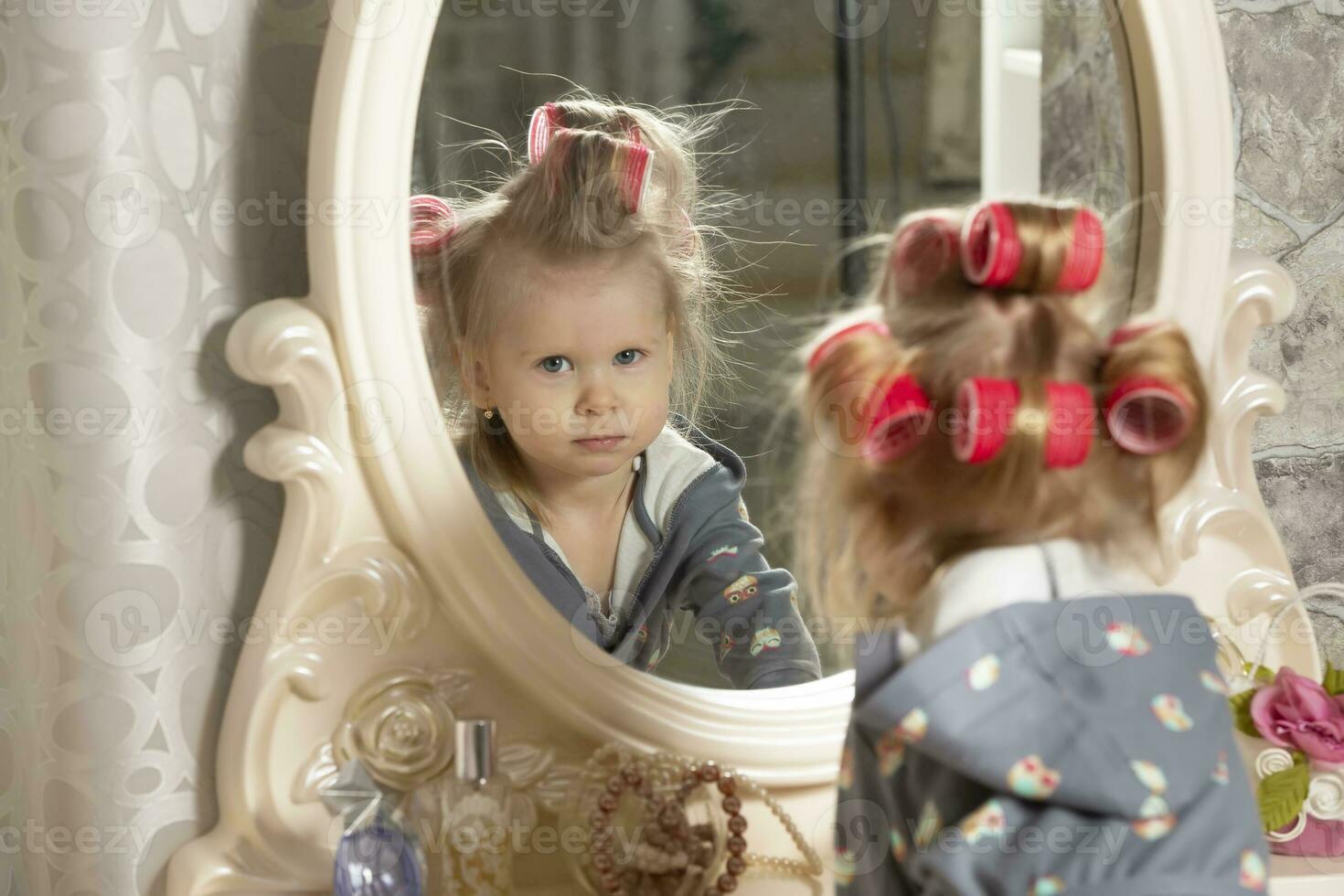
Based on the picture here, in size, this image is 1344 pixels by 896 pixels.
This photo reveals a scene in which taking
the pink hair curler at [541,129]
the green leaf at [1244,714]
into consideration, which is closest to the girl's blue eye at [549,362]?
the pink hair curler at [541,129]

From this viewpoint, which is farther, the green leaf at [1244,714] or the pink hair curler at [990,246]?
the green leaf at [1244,714]

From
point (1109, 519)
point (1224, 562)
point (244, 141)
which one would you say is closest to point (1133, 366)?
point (1109, 519)

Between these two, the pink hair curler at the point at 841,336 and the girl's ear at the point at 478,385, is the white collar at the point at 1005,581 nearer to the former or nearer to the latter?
the pink hair curler at the point at 841,336

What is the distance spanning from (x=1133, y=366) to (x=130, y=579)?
20.9 inches

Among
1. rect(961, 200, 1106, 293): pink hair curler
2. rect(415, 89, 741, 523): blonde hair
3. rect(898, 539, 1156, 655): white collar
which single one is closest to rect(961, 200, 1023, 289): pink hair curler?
rect(961, 200, 1106, 293): pink hair curler

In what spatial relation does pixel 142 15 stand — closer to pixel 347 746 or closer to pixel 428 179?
pixel 428 179

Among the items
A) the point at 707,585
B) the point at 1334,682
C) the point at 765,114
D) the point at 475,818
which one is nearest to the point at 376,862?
the point at 475,818

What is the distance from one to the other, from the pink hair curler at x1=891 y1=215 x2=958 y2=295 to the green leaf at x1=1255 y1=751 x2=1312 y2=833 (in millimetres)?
407

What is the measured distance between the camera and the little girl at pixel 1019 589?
450 mm

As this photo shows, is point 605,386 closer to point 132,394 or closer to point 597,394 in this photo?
point 597,394

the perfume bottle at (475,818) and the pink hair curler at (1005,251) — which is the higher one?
the pink hair curler at (1005,251)

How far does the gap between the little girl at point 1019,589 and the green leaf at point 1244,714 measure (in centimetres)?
25

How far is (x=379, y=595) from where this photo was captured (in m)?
0.67

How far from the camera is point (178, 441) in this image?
26.5 inches
